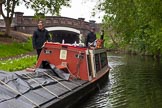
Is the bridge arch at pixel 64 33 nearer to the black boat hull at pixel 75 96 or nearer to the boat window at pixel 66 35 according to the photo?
the boat window at pixel 66 35

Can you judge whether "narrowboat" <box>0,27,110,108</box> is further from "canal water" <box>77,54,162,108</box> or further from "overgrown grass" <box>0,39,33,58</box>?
"overgrown grass" <box>0,39,33,58</box>

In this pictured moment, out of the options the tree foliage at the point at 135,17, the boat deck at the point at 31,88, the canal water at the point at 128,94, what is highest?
the tree foliage at the point at 135,17

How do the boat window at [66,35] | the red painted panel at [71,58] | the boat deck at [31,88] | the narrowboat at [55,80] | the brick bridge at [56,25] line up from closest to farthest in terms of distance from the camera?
the boat deck at [31,88]
the narrowboat at [55,80]
the red painted panel at [71,58]
the brick bridge at [56,25]
the boat window at [66,35]

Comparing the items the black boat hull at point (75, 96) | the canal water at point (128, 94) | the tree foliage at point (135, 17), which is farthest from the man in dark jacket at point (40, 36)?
the tree foliage at point (135, 17)

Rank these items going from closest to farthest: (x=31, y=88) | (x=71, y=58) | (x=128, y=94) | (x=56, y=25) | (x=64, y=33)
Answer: (x=31, y=88) < (x=71, y=58) < (x=128, y=94) < (x=56, y=25) < (x=64, y=33)

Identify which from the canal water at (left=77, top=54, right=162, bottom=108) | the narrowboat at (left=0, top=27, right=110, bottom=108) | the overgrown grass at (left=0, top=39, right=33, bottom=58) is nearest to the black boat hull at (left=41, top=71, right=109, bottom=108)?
the narrowboat at (left=0, top=27, right=110, bottom=108)

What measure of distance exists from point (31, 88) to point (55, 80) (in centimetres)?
199

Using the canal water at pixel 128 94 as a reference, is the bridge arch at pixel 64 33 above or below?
above

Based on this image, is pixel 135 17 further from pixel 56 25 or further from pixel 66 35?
pixel 66 35

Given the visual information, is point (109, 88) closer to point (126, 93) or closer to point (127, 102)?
point (126, 93)

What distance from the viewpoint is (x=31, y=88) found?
1020 centimetres

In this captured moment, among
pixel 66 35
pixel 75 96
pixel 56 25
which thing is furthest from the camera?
pixel 66 35

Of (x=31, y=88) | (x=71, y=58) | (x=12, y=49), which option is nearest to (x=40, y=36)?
(x=71, y=58)

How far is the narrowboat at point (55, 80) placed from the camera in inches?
360
